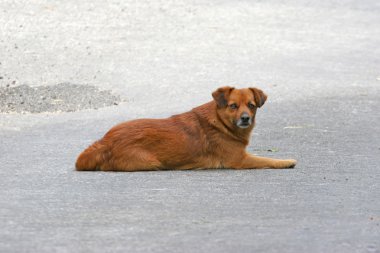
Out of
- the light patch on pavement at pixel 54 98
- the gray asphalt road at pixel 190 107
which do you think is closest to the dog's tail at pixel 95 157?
the gray asphalt road at pixel 190 107

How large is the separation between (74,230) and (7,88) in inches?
392

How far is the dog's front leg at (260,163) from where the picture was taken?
9.50m

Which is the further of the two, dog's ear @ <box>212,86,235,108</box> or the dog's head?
dog's ear @ <box>212,86,235,108</box>

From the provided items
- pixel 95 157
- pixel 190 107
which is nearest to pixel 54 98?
pixel 190 107

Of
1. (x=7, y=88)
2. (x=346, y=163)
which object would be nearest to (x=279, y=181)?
(x=346, y=163)

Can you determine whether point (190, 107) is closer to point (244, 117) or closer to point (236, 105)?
point (236, 105)

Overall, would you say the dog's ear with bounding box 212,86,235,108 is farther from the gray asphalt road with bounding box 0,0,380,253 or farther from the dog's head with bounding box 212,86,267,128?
the gray asphalt road with bounding box 0,0,380,253

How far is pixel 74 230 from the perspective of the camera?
6711 millimetres

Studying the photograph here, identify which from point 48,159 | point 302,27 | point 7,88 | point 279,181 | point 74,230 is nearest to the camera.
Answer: point 74,230

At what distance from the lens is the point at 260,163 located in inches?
374

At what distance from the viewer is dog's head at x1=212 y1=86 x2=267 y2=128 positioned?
9.27 meters

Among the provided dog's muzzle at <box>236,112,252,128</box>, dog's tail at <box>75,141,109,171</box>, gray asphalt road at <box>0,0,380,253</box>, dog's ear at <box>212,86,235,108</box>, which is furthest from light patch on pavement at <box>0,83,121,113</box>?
dog's muzzle at <box>236,112,252,128</box>

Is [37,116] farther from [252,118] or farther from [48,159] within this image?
[252,118]

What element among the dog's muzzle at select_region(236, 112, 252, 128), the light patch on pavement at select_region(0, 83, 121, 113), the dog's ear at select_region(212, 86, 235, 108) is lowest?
the light patch on pavement at select_region(0, 83, 121, 113)
